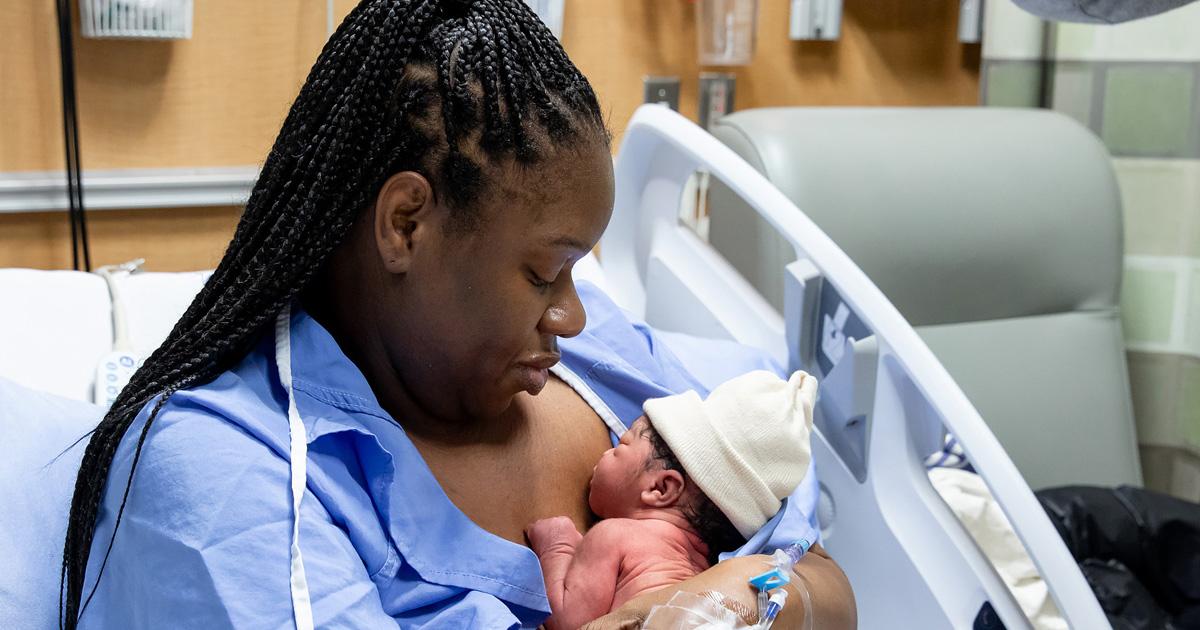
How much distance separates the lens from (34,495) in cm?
135

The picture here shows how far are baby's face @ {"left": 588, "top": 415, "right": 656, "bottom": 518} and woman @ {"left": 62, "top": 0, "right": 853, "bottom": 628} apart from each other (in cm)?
18

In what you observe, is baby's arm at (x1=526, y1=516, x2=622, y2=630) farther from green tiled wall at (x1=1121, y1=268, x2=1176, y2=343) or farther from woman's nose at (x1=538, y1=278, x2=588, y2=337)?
green tiled wall at (x1=1121, y1=268, x2=1176, y2=343)

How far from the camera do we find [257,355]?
1.15 m

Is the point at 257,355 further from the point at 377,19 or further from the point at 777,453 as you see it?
the point at 777,453

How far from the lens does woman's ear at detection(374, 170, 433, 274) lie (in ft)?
3.54

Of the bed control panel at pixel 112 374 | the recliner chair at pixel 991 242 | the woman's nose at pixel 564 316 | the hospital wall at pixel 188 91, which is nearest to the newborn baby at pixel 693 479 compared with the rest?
the woman's nose at pixel 564 316

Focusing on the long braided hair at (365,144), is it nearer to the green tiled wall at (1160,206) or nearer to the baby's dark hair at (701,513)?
the baby's dark hair at (701,513)

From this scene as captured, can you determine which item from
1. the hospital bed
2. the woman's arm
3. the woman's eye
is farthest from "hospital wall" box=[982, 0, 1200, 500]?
the woman's eye

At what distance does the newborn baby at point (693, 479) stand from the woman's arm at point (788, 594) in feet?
0.30

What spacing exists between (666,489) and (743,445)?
106 millimetres

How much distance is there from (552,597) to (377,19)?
63cm

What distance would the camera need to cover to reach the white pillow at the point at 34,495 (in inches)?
50.2

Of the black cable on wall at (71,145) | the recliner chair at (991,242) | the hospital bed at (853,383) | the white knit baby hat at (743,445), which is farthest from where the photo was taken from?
the recliner chair at (991,242)

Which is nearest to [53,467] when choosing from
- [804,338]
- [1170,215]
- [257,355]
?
[257,355]
